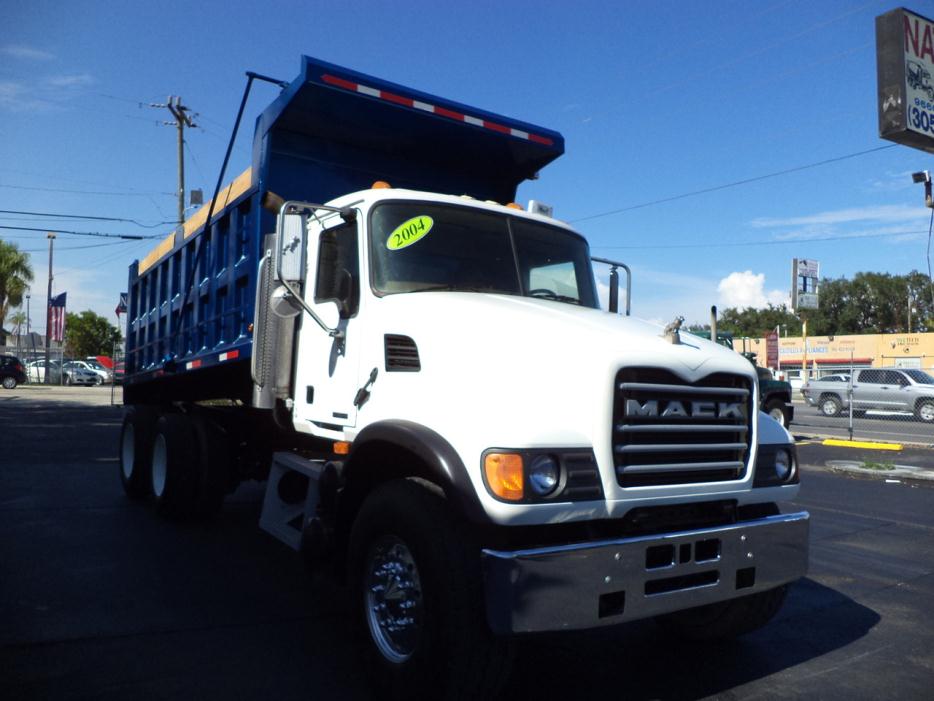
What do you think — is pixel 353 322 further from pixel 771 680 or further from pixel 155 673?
pixel 771 680

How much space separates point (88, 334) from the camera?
6719 cm

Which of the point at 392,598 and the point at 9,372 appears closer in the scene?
the point at 392,598

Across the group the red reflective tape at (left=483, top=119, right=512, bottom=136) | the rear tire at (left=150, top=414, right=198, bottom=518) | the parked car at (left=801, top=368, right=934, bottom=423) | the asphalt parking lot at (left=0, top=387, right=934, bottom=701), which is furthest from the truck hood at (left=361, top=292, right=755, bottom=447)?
the parked car at (left=801, top=368, right=934, bottom=423)

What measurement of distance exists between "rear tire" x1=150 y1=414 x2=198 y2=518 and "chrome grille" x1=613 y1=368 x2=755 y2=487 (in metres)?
4.74

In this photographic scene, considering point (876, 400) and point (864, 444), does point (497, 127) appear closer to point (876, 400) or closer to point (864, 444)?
point (864, 444)

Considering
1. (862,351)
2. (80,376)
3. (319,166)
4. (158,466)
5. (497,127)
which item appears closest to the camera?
(319,166)

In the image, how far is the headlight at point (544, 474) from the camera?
3135 millimetres

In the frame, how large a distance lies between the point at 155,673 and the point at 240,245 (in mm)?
3283

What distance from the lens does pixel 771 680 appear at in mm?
3879

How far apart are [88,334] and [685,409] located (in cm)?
7191

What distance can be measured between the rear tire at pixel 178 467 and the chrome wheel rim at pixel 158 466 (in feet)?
0.24

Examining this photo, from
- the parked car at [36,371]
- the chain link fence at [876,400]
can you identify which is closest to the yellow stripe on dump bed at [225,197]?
the chain link fence at [876,400]

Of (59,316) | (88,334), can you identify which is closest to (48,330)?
(59,316)

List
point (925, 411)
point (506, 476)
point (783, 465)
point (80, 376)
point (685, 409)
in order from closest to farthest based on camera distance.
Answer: point (506, 476) → point (685, 409) → point (783, 465) → point (925, 411) → point (80, 376)
